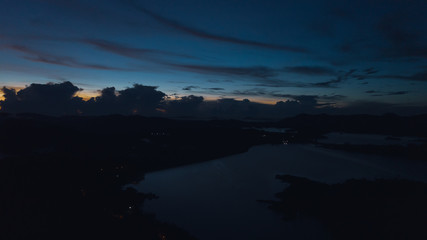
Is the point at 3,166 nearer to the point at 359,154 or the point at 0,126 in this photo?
the point at 0,126

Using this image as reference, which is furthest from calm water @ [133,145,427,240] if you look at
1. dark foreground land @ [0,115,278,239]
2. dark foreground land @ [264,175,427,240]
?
dark foreground land @ [0,115,278,239]

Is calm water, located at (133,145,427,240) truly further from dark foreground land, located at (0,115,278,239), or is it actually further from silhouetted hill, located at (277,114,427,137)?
silhouetted hill, located at (277,114,427,137)

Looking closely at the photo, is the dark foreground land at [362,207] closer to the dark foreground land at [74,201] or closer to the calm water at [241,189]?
the calm water at [241,189]

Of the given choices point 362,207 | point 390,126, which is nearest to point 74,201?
point 362,207

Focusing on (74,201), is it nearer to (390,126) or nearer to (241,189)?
(241,189)

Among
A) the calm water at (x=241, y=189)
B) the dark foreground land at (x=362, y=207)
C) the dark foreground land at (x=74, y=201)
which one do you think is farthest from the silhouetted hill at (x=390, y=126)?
the dark foreground land at (x=74, y=201)

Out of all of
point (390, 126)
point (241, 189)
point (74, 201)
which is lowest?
point (241, 189)
